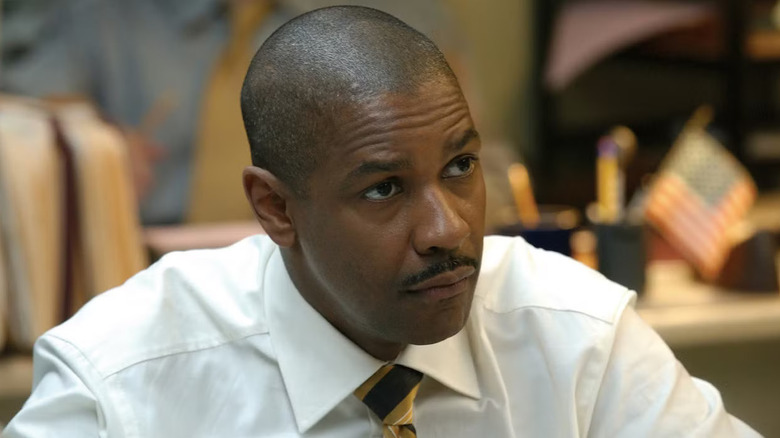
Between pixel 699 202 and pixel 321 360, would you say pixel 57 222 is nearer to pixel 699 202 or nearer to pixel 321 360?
pixel 321 360

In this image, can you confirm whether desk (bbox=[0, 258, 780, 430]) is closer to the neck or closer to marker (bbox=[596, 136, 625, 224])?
marker (bbox=[596, 136, 625, 224])

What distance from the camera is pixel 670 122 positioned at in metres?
3.11

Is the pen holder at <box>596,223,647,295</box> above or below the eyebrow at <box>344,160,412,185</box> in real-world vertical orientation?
below

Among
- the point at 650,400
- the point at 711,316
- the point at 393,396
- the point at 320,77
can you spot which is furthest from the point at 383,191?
the point at 711,316

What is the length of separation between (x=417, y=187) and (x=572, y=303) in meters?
0.29

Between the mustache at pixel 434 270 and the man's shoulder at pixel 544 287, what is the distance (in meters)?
0.22

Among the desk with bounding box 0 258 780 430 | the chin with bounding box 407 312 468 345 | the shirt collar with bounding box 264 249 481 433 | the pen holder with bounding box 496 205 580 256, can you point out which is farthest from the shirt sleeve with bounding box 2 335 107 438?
the pen holder with bounding box 496 205 580 256

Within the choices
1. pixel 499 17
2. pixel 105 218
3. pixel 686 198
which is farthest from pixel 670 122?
pixel 105 218

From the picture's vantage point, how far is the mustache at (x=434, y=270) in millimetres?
1104

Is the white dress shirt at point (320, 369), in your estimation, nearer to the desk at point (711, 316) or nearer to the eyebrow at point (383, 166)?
the eyebrow at point (383, 166)

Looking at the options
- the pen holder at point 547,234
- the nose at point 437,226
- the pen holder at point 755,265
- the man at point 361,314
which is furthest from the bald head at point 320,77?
the pen holder at point 755,265

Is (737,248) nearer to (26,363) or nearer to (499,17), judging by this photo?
(26,363)

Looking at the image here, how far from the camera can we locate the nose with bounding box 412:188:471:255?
109cm

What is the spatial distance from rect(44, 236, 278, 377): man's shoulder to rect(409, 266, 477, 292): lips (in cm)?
24
